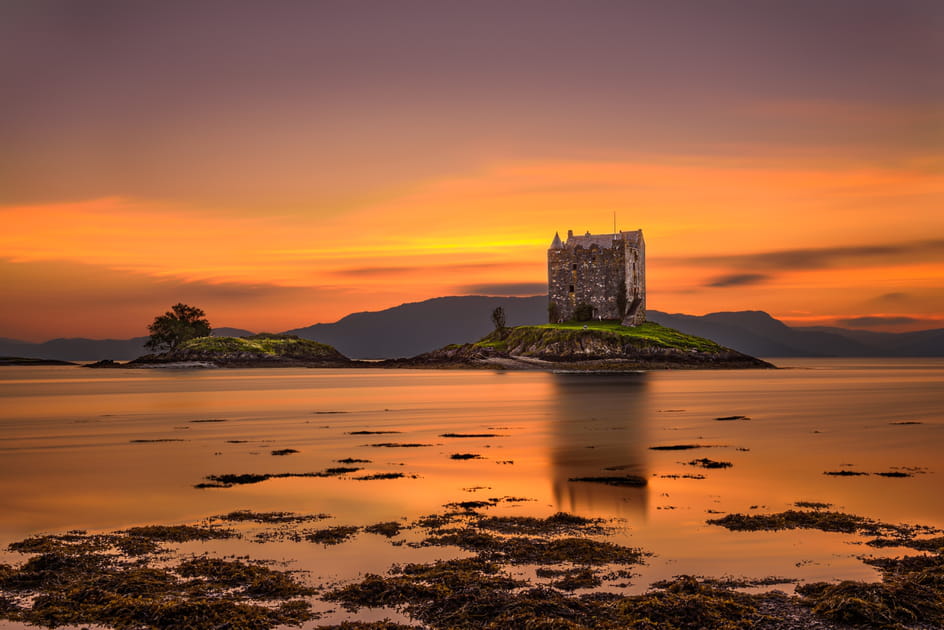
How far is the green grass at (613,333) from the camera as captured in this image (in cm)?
11631

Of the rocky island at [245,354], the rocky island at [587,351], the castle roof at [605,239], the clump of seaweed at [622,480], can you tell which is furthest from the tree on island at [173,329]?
the clump of seaweed at [622,480]

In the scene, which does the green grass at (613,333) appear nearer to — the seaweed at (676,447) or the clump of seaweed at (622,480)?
the seaweed at (676,447)

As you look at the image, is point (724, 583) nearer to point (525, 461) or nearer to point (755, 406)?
point (525, 461)

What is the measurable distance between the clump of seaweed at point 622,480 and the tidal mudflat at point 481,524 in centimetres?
15

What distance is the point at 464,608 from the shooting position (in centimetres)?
905

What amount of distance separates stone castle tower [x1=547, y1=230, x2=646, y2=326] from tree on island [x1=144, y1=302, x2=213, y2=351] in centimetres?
8317

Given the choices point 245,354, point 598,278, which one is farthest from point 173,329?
point 598,278

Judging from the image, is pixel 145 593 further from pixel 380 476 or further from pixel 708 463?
pixel 708 463

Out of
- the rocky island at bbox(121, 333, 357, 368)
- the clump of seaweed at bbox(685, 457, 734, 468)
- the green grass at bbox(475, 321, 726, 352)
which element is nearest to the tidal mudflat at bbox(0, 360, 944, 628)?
the clump of seaweed at bbox(685, 457, 734, 468)

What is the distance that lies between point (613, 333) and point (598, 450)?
93.6 metres

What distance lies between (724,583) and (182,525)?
961 centimetres

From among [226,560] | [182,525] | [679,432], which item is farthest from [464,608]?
[679,432]

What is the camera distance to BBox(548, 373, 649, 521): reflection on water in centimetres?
1593

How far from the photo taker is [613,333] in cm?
11738
